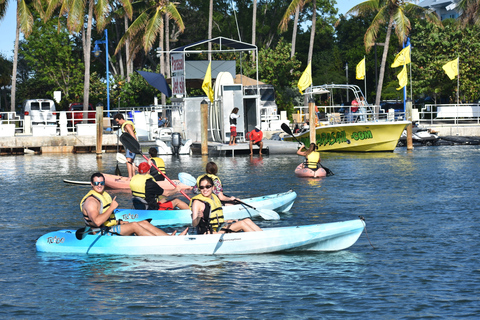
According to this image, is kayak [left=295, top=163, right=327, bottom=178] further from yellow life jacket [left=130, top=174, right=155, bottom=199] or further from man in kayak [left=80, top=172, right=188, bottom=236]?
man in kayak [left=80, top=172, right=188, bottom=236]

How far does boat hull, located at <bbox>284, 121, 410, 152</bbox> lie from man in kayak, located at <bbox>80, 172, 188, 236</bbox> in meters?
20.8

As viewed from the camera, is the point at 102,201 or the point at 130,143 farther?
the point at 130,143

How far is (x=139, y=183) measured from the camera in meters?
13.9

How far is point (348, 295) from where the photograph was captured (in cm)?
952

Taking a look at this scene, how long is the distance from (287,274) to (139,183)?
14.6ft

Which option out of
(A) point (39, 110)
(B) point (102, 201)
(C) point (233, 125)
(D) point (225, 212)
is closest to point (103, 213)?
(B) point (102, 201)

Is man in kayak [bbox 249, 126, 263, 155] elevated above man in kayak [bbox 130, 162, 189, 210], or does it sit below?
above

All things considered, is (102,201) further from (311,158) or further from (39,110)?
(39,110)

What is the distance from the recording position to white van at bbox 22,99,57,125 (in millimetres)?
40678

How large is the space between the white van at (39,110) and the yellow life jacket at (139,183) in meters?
26.8

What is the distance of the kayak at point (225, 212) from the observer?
46.2ft

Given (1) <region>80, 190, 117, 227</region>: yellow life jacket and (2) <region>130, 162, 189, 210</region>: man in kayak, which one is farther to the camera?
(2) <region>130, 162, 189, 210</region>: man in kayak

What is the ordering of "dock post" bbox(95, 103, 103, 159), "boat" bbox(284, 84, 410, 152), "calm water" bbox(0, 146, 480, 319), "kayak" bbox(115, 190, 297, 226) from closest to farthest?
"calm water" bbox(0, 146, 480, 319), "kayak" bbox(115, 190, 297, 226), "boat" bbox(284, 84, 410, 152), "dock post" bbox(95, 103, 103, 159)

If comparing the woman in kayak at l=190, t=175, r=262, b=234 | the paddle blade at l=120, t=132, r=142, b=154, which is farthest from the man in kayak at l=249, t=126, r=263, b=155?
the woman in kayak at l=190, t=175, r=262, b=234
